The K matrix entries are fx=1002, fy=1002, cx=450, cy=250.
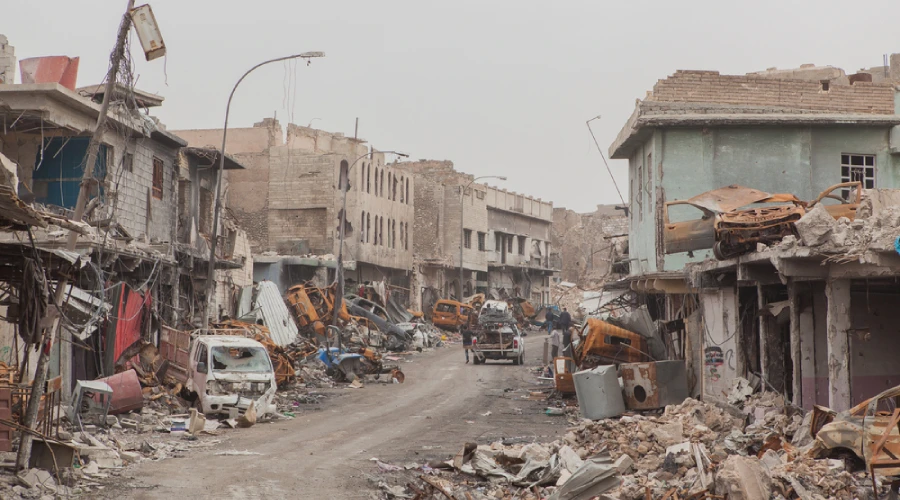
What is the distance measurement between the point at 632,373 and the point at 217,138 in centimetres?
4223

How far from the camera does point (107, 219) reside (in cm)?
2038

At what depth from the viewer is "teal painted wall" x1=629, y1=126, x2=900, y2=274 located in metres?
27.1

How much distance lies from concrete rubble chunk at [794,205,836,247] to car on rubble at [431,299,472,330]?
43.6m

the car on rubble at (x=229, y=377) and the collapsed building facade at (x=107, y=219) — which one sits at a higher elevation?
the collapsed building facade at (x=107, y=219)

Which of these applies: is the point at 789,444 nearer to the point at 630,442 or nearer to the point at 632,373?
the point at 630,442

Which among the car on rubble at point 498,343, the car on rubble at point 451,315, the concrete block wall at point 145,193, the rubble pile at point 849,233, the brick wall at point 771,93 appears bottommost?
the car on rubble at point 498,343

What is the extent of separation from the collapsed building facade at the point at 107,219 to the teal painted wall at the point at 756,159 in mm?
13775

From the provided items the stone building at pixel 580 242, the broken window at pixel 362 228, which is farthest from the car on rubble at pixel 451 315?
the stone building at pixel 580 242

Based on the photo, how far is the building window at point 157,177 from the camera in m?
30.8

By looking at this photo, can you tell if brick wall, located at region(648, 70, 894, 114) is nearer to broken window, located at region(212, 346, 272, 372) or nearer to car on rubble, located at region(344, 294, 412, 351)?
broken window, located at region(212, 346, 272, 372)

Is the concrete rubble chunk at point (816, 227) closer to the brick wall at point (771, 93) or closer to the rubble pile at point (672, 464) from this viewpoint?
the rubble pile at point (672, 464)

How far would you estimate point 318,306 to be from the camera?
4328 centimetres

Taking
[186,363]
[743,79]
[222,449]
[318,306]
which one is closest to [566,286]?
[318,306]

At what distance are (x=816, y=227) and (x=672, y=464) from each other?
412 cm
